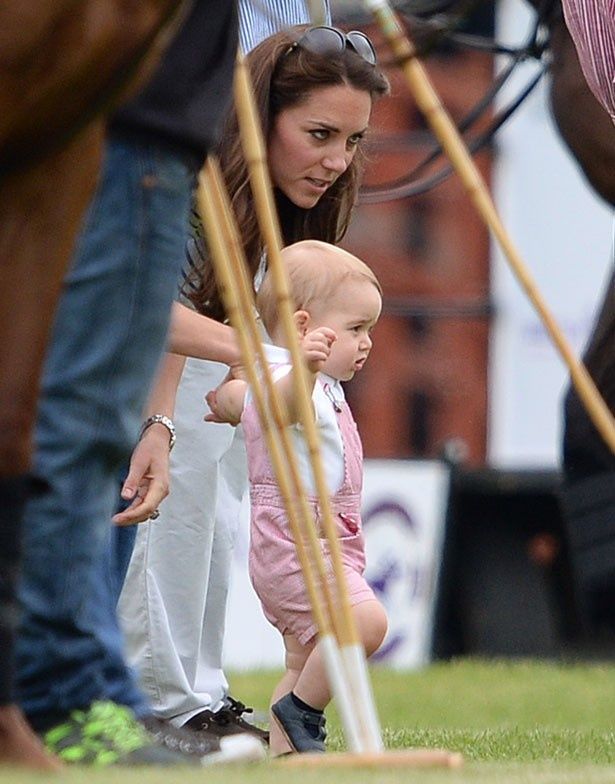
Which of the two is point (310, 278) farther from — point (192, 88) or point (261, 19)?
point (192, 88)

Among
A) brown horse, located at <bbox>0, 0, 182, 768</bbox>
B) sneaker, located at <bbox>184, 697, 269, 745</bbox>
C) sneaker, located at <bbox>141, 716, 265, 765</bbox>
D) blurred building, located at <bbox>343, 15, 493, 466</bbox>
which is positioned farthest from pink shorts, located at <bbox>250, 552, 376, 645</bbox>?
blurred building, located at <bbox>343, 15, 493, 466</bbox>

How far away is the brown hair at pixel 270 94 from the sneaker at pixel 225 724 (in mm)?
842

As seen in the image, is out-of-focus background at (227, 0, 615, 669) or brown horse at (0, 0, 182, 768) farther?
out-of-focus background at (227, 0, 615, 669)

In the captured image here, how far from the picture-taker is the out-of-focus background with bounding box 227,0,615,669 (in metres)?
8.36

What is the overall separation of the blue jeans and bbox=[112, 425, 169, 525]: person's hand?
0.80m

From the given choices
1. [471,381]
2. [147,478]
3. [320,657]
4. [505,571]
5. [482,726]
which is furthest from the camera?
[471,381]

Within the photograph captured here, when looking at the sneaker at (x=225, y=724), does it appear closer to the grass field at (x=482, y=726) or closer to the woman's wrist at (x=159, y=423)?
the grass field at (x=482, y=726)

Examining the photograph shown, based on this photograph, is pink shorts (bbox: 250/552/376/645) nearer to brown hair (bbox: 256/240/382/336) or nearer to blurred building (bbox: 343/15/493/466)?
brown hair (bbox: 256/240/382/336)

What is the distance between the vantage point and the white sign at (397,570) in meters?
8.17

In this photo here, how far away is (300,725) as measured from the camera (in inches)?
151

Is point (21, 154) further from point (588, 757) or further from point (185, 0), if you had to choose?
point (588, 757)

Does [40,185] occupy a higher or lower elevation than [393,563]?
higher

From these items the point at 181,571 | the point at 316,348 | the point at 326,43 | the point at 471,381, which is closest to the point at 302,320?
the point at 316,348

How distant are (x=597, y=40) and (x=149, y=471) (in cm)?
135
